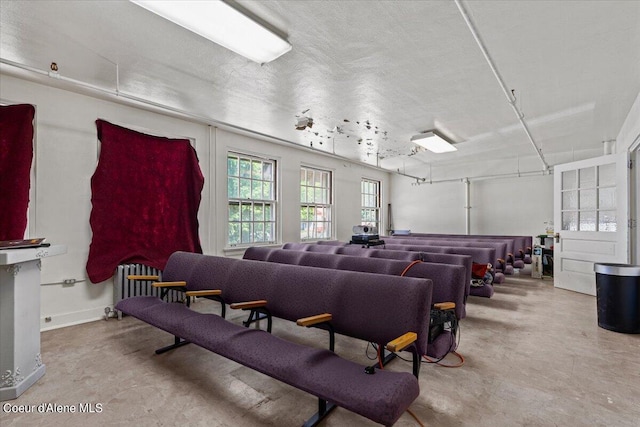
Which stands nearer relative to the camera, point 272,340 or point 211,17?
point 272,340

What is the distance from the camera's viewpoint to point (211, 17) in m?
2.20

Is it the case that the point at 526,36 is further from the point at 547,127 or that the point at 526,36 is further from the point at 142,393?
the point at 142,393

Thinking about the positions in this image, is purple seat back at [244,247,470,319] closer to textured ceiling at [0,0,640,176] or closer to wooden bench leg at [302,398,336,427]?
wooden bench leg at [302,398,336,427]

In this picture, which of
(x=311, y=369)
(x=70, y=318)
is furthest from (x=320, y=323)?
(x=70, y=318)

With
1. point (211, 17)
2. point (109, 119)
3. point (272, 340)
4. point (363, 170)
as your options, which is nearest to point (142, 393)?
point (272, 340)

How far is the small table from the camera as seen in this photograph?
2027 mm

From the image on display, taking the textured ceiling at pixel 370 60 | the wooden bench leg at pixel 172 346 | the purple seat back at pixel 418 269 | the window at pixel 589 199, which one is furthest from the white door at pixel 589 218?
the wooden bench leg at pixel 172 346

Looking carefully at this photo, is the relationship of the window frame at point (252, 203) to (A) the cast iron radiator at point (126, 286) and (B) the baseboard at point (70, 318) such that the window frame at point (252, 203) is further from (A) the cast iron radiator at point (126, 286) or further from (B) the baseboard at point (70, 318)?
(B) the baseboard at point (70, 318)

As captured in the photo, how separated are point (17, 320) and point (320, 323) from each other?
2.01m

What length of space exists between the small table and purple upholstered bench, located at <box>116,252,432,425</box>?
686mm

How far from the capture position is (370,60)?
116 inches

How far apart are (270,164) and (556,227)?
513 centimetres

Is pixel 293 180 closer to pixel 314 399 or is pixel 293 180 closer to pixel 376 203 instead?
pixel 376 203

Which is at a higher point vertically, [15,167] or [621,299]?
[15,167]
